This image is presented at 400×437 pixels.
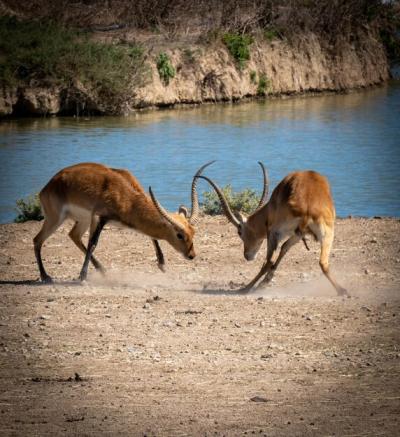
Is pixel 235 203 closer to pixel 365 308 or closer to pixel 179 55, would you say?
pixel 365 308

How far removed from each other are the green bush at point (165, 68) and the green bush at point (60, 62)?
1.42 metres

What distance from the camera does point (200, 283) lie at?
11.8 m

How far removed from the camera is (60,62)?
3297 cm

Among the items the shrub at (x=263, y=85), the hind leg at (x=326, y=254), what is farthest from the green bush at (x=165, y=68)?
the hind leg at (x=326, y=254)

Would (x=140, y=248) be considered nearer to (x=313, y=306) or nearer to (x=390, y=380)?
(x=313, y=306)

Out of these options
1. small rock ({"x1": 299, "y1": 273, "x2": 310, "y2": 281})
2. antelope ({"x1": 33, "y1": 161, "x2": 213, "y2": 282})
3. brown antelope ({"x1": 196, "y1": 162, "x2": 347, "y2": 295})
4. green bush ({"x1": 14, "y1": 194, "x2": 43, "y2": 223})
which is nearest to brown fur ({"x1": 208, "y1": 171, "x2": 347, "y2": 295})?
brown antelope ({"x1": 196, "y1": 162, "x2": 347, "y2": 295})

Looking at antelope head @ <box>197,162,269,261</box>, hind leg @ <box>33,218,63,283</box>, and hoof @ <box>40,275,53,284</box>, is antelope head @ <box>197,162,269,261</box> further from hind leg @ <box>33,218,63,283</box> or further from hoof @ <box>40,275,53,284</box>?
hoof @ <box>40,275,53,284</box>

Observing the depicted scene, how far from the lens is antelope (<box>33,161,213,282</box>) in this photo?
1187 centimetres

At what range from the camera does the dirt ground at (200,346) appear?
6.77 m

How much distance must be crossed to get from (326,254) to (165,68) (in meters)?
26.3

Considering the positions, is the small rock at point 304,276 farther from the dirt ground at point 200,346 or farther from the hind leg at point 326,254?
the hind leg at point 326,254

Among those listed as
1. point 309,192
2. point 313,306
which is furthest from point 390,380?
point 309,192

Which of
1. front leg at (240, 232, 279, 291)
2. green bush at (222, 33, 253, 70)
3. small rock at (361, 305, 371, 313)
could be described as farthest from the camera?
green bush at (222, 33, 253, 70)

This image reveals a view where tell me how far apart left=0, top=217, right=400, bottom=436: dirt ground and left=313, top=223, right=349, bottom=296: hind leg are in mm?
206
